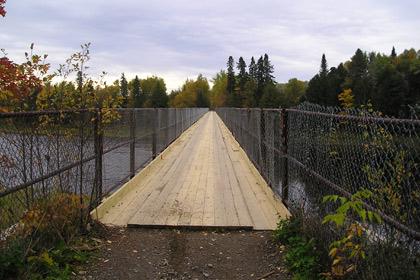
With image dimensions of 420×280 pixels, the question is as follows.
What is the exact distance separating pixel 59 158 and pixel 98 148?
1410mm

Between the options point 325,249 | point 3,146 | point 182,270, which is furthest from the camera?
point 182,270

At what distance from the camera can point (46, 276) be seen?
14.8ft

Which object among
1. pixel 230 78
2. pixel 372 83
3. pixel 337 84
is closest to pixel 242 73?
pixel 230 78

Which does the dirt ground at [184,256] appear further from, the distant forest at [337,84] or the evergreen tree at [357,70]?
the evergreen tree at [357,70]

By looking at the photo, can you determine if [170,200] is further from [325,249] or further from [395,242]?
[395,242]

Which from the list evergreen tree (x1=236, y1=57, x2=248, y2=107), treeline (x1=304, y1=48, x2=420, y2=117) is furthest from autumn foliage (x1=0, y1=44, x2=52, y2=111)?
evergreen tree (x1=236, y1=57, x2=248, y2=107)

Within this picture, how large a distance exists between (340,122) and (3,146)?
2973mm

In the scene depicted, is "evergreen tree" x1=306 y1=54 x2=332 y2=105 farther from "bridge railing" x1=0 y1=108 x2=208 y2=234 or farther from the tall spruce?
"bridge railing" x1=0 y1=108 x2=208 y2=234

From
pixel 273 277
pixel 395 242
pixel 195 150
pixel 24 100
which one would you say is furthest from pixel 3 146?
pixel 195 150

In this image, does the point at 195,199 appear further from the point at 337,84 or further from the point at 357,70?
the point at 357,70

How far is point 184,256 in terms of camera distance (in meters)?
5.57

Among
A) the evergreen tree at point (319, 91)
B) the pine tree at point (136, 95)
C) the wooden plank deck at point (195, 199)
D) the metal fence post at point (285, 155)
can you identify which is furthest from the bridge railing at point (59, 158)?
the evergreen tree at point (319, 91)

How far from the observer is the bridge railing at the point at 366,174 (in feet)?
10.3

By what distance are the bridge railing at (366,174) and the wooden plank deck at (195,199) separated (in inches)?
35.4
